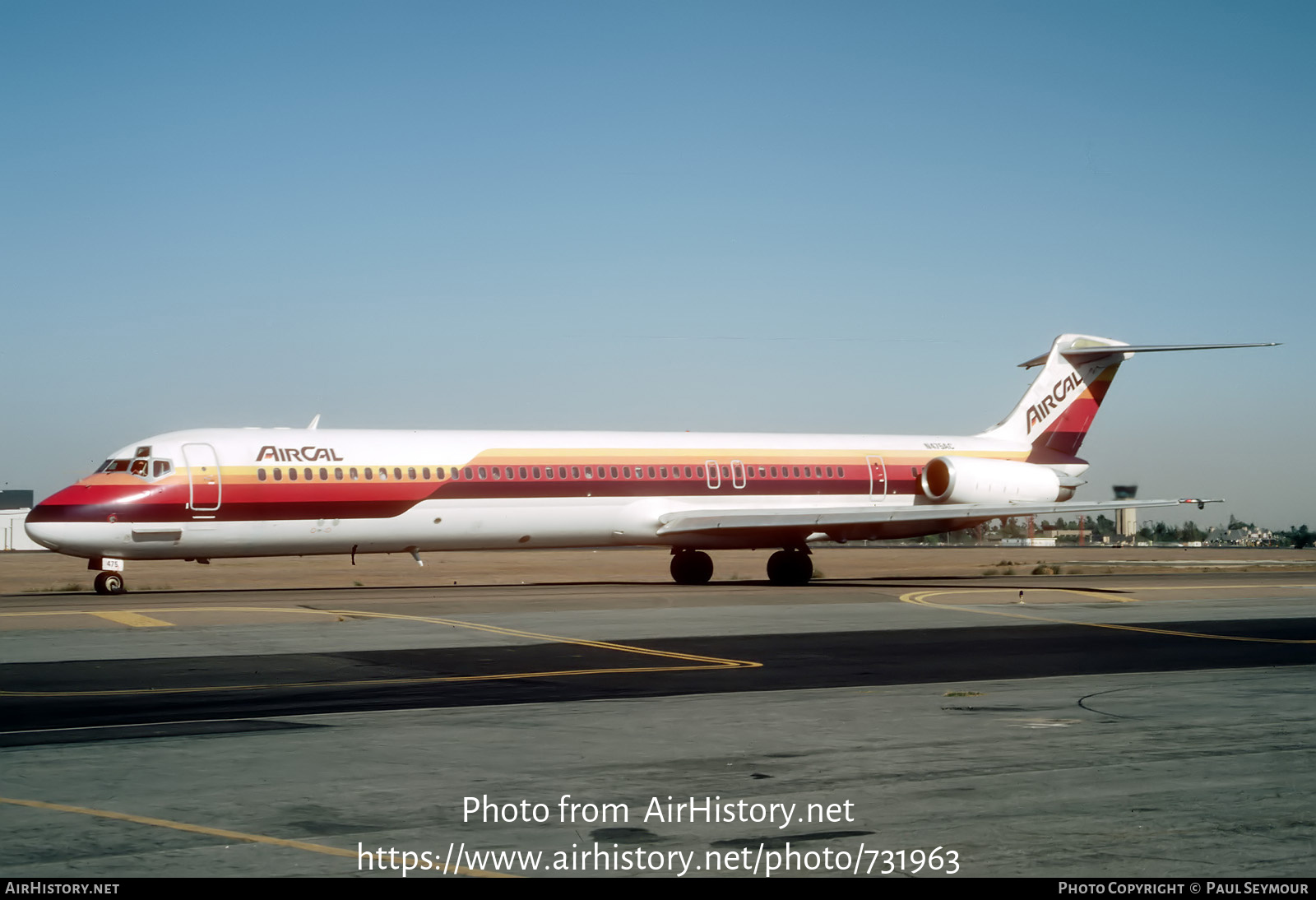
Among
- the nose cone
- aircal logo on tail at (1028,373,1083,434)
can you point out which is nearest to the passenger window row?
the nose cone

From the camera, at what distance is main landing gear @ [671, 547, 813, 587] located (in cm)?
3647

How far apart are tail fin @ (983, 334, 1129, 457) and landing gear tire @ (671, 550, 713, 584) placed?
1142 centimetres

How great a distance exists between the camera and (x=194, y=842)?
6.66 meters

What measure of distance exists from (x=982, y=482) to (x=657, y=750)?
1200 inches

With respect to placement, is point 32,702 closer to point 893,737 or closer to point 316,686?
point 316,686

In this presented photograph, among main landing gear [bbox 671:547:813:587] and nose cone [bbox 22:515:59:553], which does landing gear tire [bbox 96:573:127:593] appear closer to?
nose cone [bbox 22:515:59:553]

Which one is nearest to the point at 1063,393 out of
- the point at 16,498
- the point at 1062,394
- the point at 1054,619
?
the point at 1062,394

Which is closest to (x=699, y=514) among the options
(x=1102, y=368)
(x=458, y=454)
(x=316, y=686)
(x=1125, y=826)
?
(x=458, y=454)

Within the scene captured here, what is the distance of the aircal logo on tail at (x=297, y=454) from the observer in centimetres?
2989

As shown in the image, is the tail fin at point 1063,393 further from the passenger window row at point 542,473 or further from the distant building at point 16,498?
the distant building at point 16,498

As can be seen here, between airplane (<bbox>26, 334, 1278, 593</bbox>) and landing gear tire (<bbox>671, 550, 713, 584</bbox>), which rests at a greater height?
airplane (<bbox>26, 334, 1278, 593</bbox>)

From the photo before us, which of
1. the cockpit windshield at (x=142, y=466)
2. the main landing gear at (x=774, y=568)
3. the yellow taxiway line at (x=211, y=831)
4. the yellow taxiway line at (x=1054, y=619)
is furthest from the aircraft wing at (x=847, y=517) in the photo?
the yellow taxiway line at (x=211, y=831)

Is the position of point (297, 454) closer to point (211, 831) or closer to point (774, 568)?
point (774, 568)
